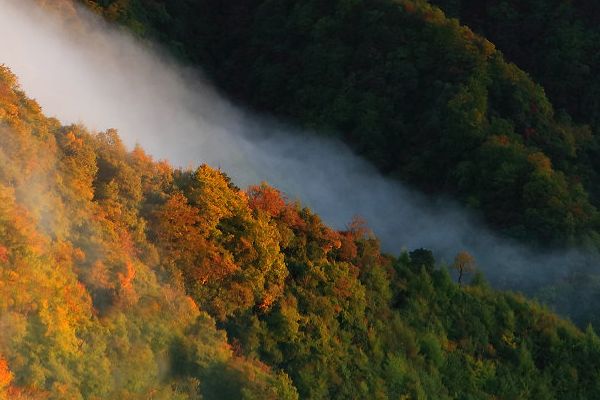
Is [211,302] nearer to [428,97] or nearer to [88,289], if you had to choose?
A: [88,289]

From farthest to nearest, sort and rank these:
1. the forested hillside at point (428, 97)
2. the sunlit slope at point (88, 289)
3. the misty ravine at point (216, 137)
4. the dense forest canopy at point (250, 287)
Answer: the forested hillside at point (428, 97), the misty ravine at point (216, 137), the dense forest canopy at point (250, 287), the sunlit slope at point (88, 289)

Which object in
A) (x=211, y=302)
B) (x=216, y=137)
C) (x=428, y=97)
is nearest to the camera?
(x=211, y=302)

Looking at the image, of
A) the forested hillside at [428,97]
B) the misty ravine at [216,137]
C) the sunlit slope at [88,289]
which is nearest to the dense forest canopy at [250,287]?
the sunlit slope at [88,289]

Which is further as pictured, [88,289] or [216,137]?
[216,137]

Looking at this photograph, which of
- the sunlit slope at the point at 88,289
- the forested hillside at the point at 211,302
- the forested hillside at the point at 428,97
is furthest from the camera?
the forested hillside at the point at 428,97

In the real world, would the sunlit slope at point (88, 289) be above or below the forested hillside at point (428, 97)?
below

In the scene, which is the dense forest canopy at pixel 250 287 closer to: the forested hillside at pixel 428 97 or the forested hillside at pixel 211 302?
the forested hillside at pixel 211 302

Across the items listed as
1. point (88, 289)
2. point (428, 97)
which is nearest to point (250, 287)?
point (88, 289)

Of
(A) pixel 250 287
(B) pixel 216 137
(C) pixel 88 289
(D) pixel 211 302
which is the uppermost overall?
(A) pixel 250 287
